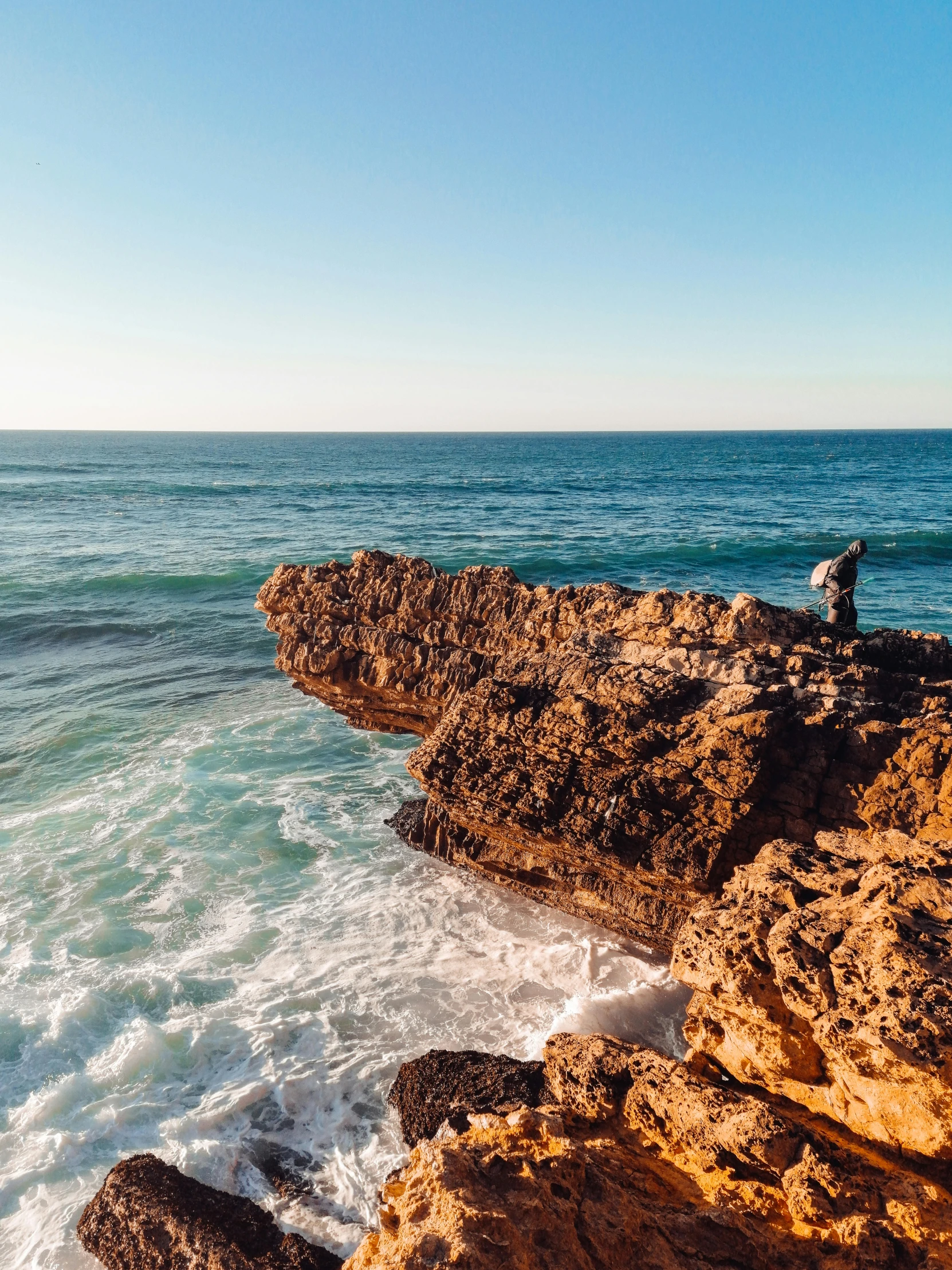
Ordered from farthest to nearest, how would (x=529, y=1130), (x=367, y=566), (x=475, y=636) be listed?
(x=367, y=566)
(x=475, y=636)
(x=529, y=1130)

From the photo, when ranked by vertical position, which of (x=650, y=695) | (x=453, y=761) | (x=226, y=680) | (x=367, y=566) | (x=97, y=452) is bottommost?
(x=226, y=680)

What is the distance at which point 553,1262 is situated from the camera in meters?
3.14

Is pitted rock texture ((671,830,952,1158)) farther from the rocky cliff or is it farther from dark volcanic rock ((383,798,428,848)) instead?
dark volcanic rock ((383,798,428,848))

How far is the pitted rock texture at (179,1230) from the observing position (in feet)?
15.8

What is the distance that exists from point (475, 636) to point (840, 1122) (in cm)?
756

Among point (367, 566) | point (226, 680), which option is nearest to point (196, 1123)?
point (367, 566)

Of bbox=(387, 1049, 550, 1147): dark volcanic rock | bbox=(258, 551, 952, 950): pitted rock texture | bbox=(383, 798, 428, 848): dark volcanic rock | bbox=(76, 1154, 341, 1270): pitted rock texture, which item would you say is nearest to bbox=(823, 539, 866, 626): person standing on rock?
bbox=(258, 551, 952, 950): pitted rock texture

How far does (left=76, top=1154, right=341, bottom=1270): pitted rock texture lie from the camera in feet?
15.8

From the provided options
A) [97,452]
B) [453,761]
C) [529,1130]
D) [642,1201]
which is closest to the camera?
[642,1201]

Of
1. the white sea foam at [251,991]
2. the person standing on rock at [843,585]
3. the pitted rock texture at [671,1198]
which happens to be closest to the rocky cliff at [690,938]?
the pitted rock texture at [671,1198]

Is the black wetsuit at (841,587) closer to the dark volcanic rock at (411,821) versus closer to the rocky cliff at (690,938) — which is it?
the rocky cliff at (690,938)

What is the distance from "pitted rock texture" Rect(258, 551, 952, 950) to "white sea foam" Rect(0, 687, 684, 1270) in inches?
32.9

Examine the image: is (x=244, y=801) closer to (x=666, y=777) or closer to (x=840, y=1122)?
(x=666, y=777)

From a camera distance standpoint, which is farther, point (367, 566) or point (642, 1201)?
point (367, 566)
